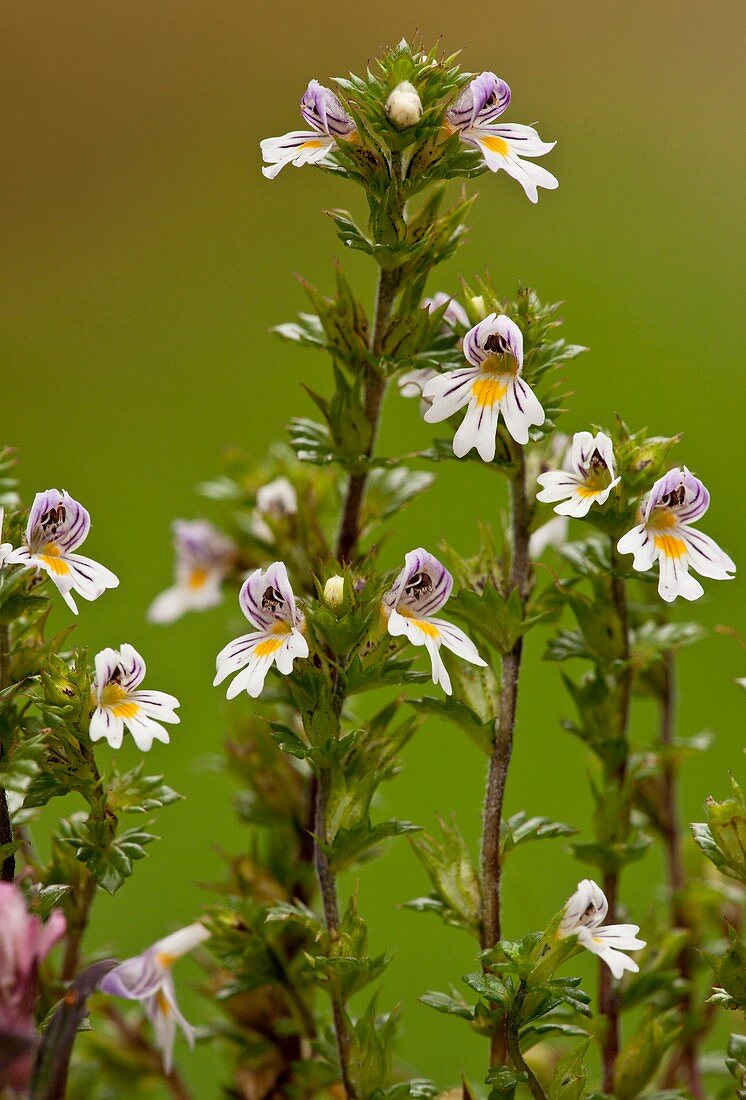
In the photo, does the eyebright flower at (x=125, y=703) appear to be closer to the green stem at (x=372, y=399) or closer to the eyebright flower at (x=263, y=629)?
the eyebright flower at (x=263, y=629)

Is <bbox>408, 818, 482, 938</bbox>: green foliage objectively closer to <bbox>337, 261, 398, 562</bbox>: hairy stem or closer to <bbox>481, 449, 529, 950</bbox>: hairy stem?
<bbox>481, 449, 529, 950</bbox>: hairy stem

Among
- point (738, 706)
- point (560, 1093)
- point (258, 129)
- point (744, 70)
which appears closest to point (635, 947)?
point (560, 1093)

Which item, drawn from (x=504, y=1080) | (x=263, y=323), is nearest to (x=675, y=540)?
(x=504, y=1080)

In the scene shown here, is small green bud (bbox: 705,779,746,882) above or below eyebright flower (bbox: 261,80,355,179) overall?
below

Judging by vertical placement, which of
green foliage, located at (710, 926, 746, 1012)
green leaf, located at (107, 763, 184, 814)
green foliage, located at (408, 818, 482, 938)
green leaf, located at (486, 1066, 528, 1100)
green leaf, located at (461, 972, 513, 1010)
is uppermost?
green leaf, located at (107, 763, 184, 814)

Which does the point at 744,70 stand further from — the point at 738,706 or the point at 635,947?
the point at 635,947

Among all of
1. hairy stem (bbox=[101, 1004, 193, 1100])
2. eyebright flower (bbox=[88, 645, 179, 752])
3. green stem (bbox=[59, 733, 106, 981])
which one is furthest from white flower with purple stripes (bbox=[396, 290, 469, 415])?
hairy stem (bbox=[101, 1004, 193, 1100])
